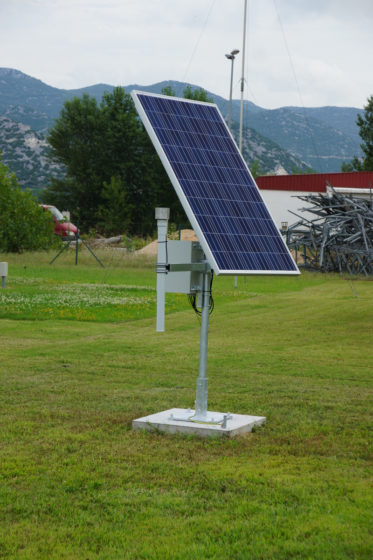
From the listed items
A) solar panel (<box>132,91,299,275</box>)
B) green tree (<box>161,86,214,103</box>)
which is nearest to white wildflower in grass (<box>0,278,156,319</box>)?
solar panel (<box>132,91,299,275</box>)

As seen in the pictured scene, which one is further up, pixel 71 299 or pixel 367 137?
pixel 367 137

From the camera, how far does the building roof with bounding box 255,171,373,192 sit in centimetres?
4916

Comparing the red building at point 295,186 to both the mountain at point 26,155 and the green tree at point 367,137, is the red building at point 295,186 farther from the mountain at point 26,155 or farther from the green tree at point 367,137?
the mountain at point 26,155

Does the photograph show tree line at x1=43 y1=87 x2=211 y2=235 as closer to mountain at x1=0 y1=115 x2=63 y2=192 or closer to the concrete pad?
mountain at x1=0 y1=115 x2=63 y2=192

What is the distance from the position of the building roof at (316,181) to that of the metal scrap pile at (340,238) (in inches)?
448

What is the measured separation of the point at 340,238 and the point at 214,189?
28.9 m

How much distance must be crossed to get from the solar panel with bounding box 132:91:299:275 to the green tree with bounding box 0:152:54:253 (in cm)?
3176

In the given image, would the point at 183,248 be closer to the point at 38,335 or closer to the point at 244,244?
the point at 244,244

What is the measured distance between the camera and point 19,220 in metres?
39.2

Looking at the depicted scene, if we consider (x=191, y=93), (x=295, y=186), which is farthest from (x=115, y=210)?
(x=295, y=186)

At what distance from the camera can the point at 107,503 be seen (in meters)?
5.40

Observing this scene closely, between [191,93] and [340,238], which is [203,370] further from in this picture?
[191,93]

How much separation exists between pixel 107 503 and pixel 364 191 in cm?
→ 4024

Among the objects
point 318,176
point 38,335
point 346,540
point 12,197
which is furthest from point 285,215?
point 346,540
